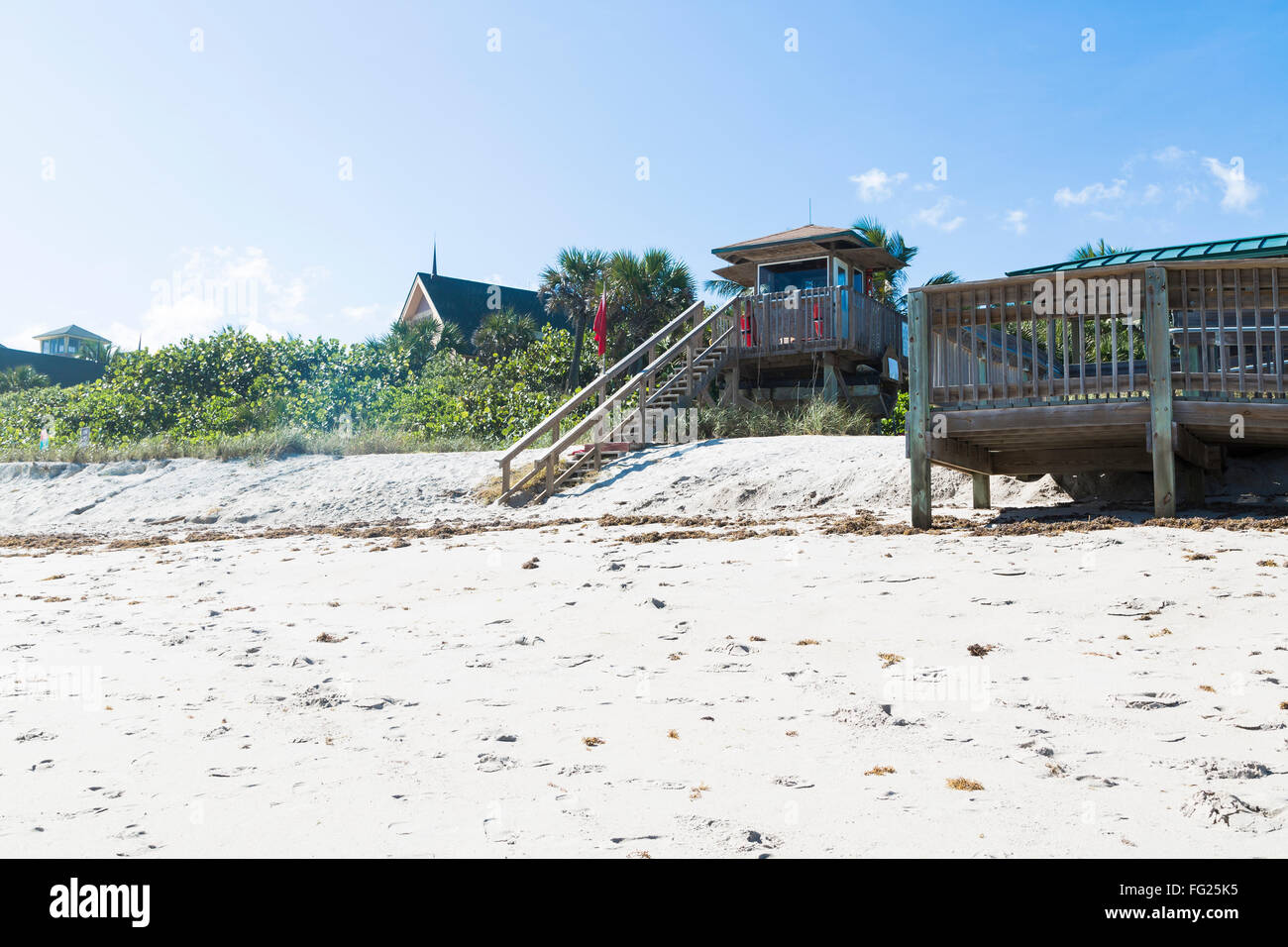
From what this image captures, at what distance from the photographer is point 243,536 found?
472 inches

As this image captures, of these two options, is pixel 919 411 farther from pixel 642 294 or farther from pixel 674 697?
pixel 642 294

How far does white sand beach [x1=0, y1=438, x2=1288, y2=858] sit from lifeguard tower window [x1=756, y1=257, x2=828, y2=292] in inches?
532

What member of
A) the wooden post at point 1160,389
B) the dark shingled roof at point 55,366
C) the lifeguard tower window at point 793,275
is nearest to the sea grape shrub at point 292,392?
the lifeguard tower window at point 793,275

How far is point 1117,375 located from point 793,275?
14.6 metres

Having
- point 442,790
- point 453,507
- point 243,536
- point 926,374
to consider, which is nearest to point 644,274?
point 453,507

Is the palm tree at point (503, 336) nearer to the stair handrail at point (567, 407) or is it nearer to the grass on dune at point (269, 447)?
the grass on dune at point (269, 447)

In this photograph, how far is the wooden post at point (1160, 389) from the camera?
318 inches

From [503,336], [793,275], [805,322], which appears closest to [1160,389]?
[805,322]

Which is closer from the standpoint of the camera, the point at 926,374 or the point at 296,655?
the point at 296,655

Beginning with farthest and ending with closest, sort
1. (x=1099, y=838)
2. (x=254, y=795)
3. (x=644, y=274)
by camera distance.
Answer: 1. (x=644, y=274)
2. (x=254, y=795)
3. (x=1099, y=838)

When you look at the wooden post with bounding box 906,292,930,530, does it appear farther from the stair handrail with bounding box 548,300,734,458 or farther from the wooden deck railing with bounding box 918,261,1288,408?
the stair handrail with bounding box 548,300,734,458

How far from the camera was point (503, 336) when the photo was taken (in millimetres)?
31734
